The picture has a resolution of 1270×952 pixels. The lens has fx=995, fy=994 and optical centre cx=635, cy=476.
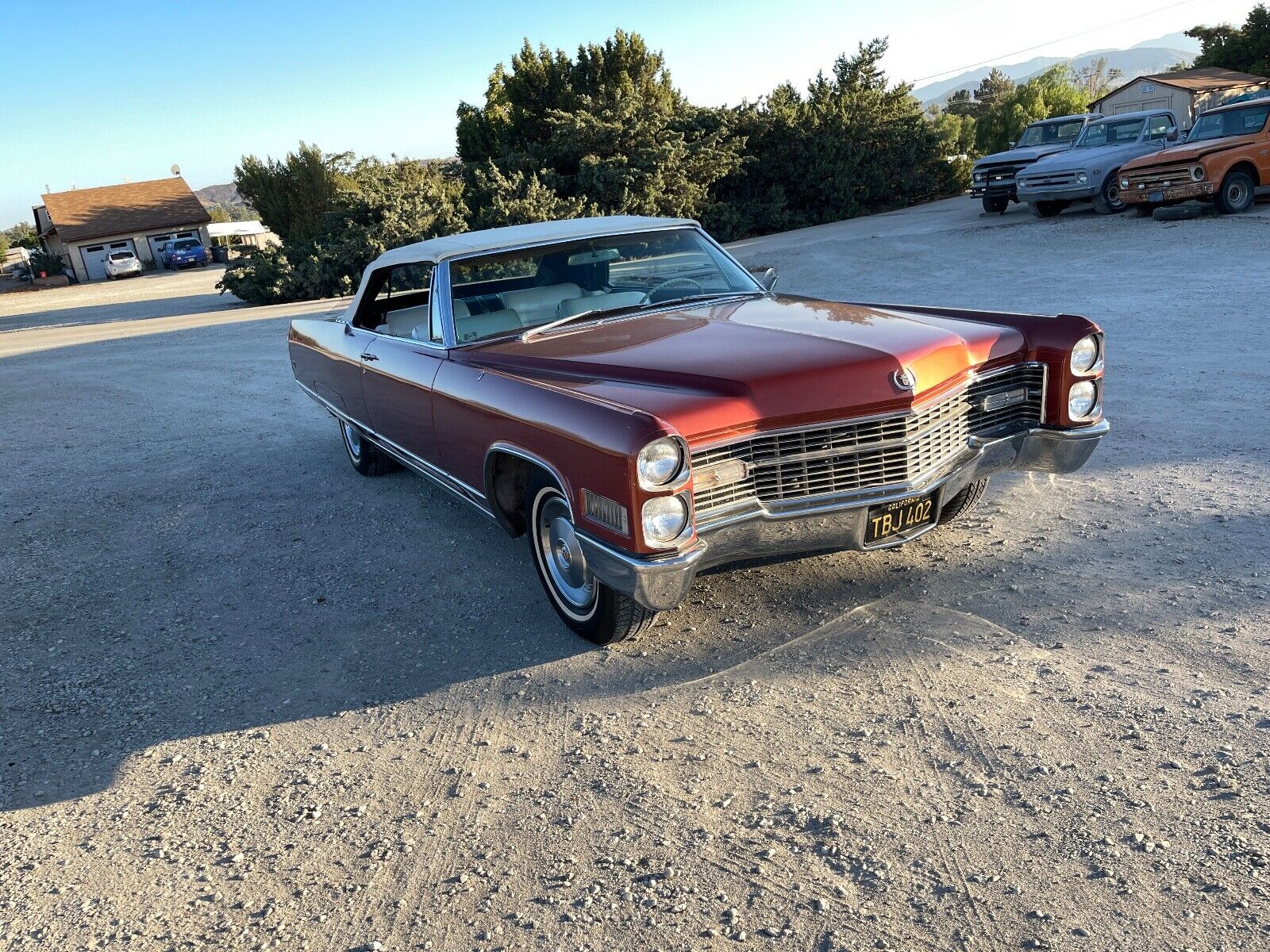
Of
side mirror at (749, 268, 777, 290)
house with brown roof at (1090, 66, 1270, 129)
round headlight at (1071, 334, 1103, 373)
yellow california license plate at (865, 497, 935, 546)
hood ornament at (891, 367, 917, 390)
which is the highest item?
house with brown roof at (1090, 66, 1270, 129)

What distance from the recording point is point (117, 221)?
53.4m

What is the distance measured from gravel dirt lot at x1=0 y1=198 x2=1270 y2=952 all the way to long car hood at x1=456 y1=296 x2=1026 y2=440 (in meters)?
0.90

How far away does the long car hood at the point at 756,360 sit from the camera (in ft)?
11.1

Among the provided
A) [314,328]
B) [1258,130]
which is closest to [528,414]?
[314,328]

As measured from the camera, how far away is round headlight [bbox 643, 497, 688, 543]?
3.22m

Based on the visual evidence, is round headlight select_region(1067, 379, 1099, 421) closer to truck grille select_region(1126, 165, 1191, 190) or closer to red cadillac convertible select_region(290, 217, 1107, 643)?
red cadillac convertible select_region(290, 217, 1107, 643)

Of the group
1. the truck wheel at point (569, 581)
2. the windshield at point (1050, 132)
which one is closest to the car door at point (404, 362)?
the truck wheel at point (569, 581)

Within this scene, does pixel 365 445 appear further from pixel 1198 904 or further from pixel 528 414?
pixel 1198 904

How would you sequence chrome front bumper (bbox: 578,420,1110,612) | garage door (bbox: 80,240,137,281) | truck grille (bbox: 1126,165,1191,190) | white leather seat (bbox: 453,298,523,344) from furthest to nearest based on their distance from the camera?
1. garage door (bbox: 80,240,137,281)
2. truck grille (bbox: 1126,165,1191,190)
3. white leather seat (bbox: 453,298,523,344)
4. chrome front bumper (bbox: 578,420,1110,612)

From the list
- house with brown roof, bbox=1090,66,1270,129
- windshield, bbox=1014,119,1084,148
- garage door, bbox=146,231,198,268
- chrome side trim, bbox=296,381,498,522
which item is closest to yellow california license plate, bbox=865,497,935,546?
chrome side trim, bbox=296,381,498,522

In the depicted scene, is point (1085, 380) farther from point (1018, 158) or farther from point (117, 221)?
point (117, 221)

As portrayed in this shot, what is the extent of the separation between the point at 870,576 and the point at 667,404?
1.37m

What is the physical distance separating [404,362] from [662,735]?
2.67 metres

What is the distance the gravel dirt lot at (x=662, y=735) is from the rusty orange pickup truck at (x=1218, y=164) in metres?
10.5
